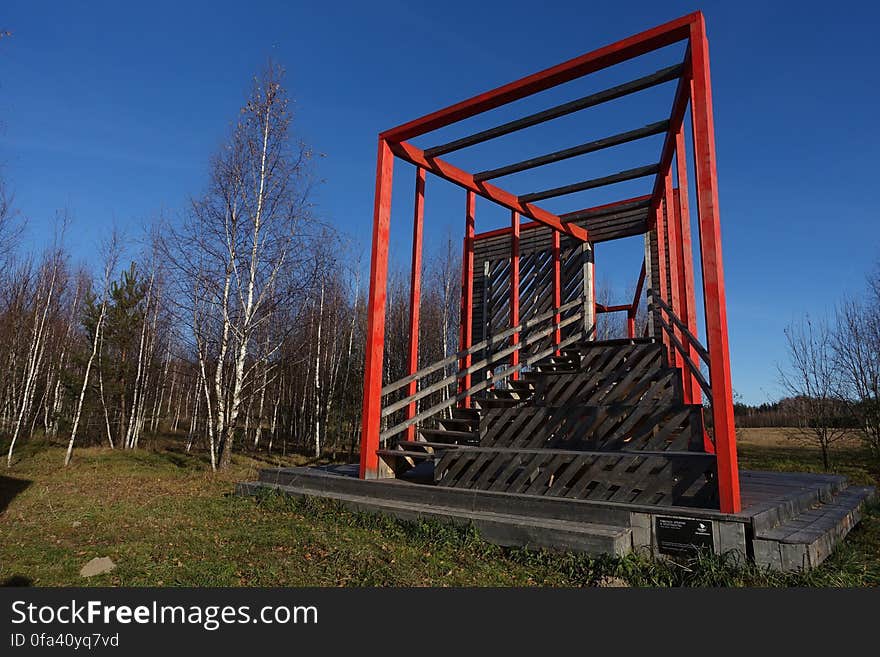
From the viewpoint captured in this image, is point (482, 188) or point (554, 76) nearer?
point (554, 76)

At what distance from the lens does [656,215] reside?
9.48m

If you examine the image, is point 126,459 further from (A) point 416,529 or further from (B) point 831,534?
(B) point 831,534

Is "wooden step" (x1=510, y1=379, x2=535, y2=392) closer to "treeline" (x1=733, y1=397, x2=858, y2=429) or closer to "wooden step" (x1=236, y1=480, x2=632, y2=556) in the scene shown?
"wooden step" (x1=236, y1=480, x2=632, y2=556)

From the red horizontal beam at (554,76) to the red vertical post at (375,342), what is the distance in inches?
39.2

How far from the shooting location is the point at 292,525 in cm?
566

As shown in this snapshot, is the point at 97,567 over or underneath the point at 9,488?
over

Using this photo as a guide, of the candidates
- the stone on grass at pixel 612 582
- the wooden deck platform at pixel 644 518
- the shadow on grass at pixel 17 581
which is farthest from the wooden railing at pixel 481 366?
the shadow on grass at pixel 17 581

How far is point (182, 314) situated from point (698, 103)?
1285 centimetres

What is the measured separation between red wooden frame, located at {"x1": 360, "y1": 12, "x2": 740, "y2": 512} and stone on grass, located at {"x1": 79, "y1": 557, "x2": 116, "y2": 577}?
3.09m

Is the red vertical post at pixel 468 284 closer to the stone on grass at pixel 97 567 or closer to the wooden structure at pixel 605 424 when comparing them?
the wooden structure at pixel 605 424

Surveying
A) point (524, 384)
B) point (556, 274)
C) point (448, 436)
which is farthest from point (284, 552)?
point (556, 274)

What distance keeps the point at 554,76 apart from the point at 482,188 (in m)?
3.15

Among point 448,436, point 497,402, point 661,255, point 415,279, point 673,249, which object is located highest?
point 661,255

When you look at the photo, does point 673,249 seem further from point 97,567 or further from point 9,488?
point 9,488
